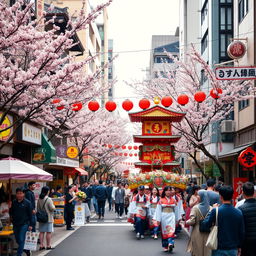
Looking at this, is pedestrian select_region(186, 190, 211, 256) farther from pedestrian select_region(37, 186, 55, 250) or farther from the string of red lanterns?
the string of red lanterns

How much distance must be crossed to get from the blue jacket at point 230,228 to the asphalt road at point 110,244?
6.72 metres

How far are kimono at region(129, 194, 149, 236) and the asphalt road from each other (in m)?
0.41

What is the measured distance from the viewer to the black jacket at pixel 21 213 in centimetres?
1254

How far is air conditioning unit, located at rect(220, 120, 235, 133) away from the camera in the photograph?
35719mm

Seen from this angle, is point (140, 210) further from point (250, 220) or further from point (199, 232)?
point (250, 220)

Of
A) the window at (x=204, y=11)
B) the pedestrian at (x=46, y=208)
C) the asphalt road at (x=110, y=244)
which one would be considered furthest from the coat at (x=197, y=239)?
the window at (x=204, y=11)

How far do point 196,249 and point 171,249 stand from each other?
194 inches

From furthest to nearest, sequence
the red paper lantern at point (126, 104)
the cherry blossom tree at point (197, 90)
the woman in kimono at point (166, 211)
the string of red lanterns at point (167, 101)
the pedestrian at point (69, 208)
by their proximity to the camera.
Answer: the cherry blossom tree at point (197, 90), the red paper lantern at point (126, 104), the string of red lanterns at point (167, 101), the pedestrian at point (69, 208), the woman in kimono at point (166, 211)

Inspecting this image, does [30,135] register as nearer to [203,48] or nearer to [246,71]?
[246,71]

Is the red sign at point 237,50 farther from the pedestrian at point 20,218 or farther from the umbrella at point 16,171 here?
the pedestrian at point 20,218

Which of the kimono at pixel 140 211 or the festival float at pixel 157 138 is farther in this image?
the festival float at pixel 157 138

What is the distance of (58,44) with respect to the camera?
12.9 m

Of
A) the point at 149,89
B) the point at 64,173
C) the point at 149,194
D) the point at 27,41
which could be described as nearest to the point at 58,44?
the point at 27,41

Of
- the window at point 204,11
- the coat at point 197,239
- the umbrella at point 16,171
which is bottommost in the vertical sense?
the coat at point 197,239
